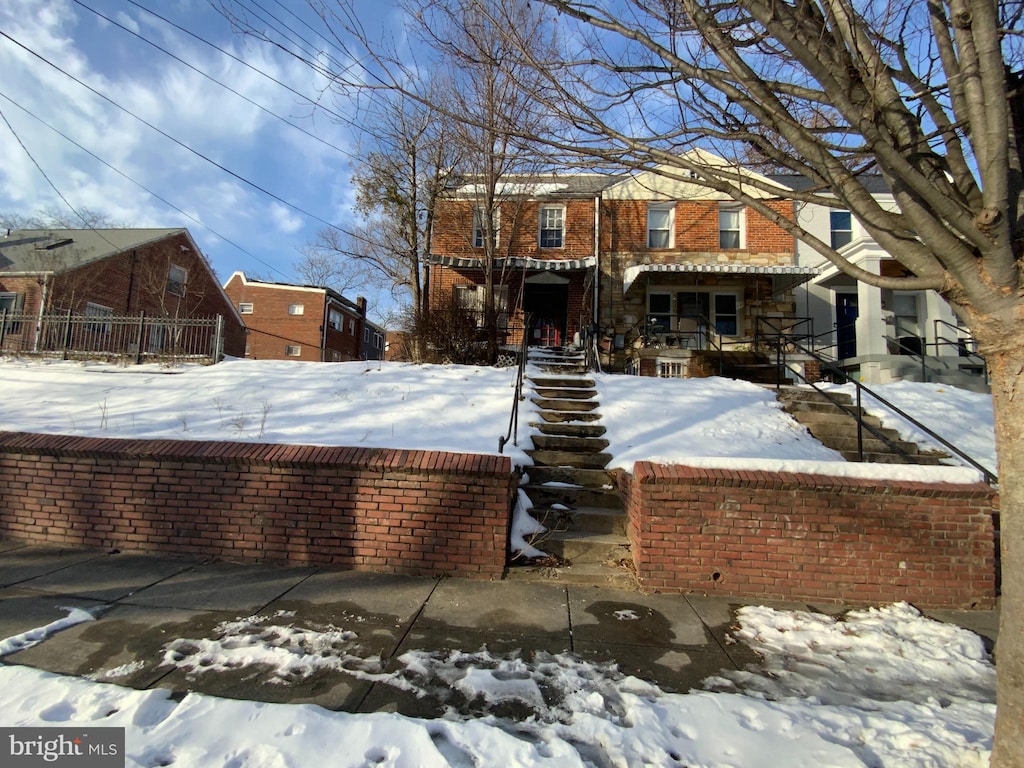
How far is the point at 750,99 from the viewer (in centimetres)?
284

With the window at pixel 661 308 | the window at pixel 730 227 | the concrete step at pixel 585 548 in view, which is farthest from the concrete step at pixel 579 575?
the window at pixel 730 227

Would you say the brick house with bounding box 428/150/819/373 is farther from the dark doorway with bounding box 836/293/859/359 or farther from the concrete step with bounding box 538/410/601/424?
the concrete step with bounding box 538/410/601/424

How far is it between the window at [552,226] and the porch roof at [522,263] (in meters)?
1.42

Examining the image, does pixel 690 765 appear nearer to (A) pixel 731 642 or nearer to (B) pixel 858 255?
(A) pixel 731 642

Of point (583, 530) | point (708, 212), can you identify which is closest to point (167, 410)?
point (583, 530)

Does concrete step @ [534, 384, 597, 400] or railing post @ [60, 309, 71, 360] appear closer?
concrete step @ [534, 384, 597, 400]

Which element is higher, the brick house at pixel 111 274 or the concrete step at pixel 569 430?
the brick house at pixel 111 274

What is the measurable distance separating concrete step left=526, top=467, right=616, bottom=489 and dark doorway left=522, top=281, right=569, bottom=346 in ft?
36.0

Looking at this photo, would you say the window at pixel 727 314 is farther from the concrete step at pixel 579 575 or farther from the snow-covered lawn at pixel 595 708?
the concrete step at pixel 579 575

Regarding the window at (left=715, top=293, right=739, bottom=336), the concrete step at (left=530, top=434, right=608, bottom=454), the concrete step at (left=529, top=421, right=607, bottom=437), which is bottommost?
the concrete step at (left=530, top=434, right=608, bottom=454)

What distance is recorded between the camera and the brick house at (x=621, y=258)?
49.0 feet

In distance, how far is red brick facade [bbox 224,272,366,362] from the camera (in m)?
32.2

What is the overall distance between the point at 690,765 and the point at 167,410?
23.7 feet

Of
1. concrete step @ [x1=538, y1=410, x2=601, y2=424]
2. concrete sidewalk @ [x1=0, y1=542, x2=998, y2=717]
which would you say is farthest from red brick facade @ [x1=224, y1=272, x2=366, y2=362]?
concrete sidewalk @ [x1=0, y1=542, x2=998, y2=717]
